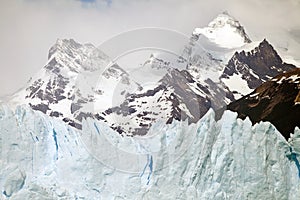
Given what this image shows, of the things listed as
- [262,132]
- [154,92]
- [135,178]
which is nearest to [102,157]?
[135,178]

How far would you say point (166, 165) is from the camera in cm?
2550

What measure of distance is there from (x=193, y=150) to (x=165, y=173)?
1.83 metres

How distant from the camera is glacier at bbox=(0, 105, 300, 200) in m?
24.0

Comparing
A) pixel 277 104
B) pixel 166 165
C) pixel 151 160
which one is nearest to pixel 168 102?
pixel 277 104

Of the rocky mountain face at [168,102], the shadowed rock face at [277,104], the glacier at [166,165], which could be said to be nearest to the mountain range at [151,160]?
the glacier at [166,165]

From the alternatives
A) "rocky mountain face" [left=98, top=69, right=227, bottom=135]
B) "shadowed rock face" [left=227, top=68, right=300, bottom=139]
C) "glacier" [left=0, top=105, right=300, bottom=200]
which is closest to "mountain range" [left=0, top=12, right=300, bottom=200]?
"glacier" [left=0, top=105, right=300, bottom=200]

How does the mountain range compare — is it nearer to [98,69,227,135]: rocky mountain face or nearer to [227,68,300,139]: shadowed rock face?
[227,68,300,139]: shadowed rock face

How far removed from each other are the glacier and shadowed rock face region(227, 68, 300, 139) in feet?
103

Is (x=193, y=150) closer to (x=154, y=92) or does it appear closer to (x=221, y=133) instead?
(x=221, y=133)

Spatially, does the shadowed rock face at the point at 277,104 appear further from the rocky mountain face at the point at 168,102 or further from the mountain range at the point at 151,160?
the rocky mountain face at the point at 168,102

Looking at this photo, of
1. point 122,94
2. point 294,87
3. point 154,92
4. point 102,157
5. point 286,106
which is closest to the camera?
point 102,157

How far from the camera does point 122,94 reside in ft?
509

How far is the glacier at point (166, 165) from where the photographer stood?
2403cm

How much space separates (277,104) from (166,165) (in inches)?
2011
